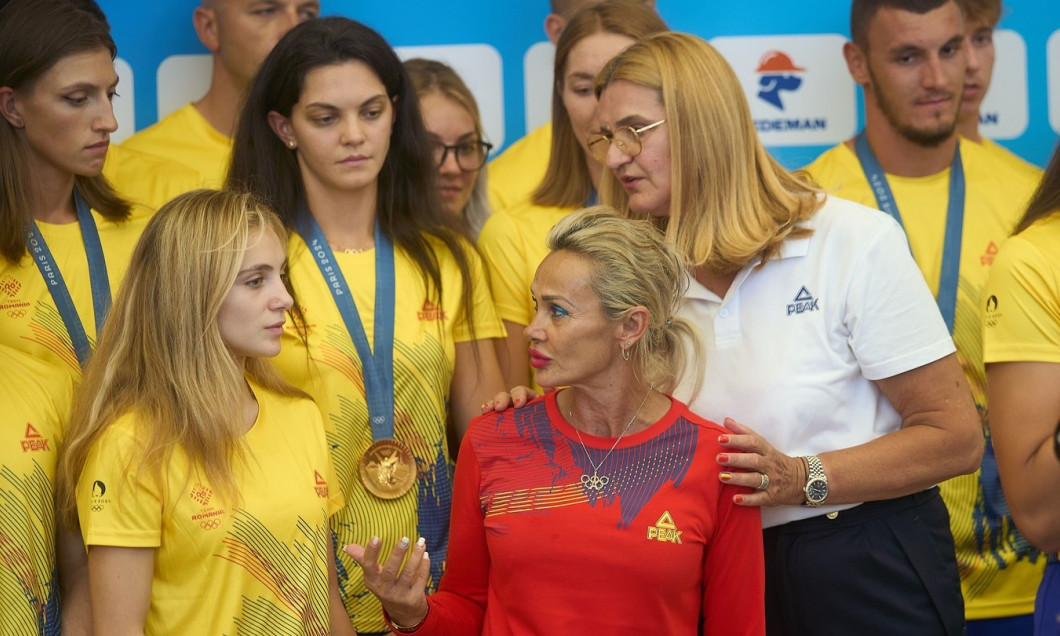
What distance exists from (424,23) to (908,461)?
2584 millimetres

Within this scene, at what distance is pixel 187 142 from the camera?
4.25 m

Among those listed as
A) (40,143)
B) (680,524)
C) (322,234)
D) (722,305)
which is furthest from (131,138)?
(680,524)

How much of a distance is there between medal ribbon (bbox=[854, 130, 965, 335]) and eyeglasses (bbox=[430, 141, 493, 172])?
1.22m

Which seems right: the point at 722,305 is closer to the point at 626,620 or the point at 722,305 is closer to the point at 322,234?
the point at 626,620

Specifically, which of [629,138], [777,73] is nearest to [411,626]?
[629,138]

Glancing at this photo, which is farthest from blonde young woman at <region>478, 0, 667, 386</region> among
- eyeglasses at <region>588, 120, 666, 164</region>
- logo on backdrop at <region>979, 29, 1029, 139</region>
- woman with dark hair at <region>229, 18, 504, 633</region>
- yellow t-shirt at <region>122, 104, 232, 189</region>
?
logo on backdrop at <region>979, 29, 1029, 139</region>

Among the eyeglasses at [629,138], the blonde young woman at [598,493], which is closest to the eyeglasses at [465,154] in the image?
the eyeglasses at [629,138]

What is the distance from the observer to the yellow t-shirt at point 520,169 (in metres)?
4.45

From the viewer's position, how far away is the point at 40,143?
3260 mm

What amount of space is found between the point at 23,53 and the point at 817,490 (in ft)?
7.23

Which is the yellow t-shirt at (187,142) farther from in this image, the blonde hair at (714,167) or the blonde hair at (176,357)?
the blonde hair at (714,167)

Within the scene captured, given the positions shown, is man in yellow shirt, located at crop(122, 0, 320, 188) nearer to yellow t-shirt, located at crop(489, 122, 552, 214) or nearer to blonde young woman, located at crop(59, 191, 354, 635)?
yellow t-shirt, located at crop(489, 122, 552, 214)

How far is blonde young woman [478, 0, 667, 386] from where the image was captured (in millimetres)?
3529

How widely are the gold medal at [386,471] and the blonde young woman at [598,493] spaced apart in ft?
1.77
